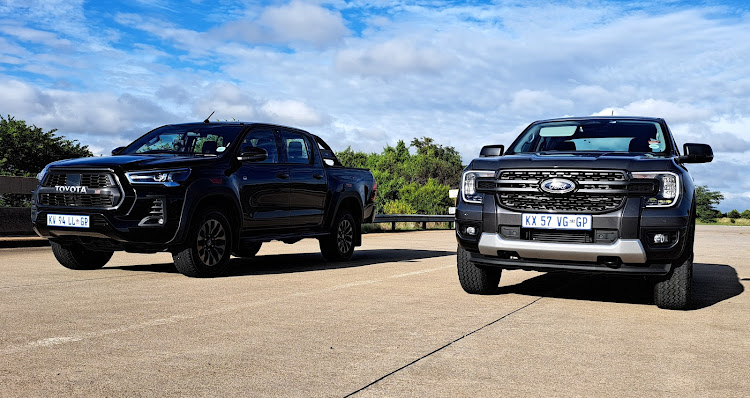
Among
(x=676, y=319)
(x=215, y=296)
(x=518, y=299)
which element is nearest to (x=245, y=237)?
(x=215, y=296)

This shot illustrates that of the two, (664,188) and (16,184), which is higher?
(16,184)

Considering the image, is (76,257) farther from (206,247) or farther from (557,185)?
(557,185)

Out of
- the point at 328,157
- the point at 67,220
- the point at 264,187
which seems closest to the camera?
the point at 67,220

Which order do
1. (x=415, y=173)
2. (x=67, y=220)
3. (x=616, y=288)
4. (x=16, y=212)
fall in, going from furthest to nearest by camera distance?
(x=415, y=173) → (x=16, y=212) → (x=616, y=288) → (x=67, y=220)

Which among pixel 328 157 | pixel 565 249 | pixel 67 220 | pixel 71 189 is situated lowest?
pixel 565 249

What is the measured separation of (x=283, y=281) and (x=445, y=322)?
3118mm

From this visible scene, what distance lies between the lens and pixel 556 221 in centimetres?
677

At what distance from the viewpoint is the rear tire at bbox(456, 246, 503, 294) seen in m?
7.60

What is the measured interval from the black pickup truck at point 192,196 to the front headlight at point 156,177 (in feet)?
0.04

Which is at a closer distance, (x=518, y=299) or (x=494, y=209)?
(x=494, y=209)

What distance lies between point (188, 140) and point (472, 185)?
4061 millimetres

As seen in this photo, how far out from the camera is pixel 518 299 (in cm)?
755

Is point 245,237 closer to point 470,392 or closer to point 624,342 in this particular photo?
point 624,342

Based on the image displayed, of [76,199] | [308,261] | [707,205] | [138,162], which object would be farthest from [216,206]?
[707,205]
